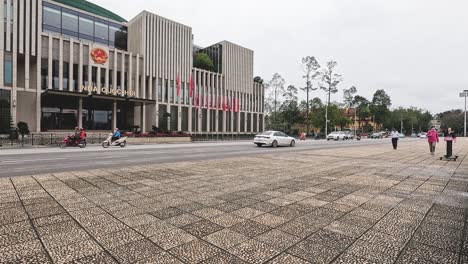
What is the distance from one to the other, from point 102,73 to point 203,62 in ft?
72.2

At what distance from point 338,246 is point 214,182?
414 cm

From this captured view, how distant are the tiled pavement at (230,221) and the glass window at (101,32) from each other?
1636 inches

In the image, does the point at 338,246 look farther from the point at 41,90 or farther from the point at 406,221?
the point at 41,90

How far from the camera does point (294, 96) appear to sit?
67.6 metres

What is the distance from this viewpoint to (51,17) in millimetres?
37000

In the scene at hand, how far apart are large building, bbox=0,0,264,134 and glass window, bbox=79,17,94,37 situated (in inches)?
5.5

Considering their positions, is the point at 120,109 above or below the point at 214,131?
above

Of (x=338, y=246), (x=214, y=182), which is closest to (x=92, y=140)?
(x=214, y=182)

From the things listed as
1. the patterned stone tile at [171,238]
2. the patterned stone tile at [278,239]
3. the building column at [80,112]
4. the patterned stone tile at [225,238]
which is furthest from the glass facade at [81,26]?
the patterned stone tile at [278,239]

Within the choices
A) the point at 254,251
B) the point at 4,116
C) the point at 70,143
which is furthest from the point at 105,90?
the point at 254,251

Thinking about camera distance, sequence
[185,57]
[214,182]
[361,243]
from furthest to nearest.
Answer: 1. [185,57]
2. [214,182]
3. [361,243]

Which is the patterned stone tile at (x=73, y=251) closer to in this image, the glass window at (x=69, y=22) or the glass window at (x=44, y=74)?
the glass window at (x=44, y=74)

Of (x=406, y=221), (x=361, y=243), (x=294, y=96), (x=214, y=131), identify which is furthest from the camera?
(x=294, y=96)

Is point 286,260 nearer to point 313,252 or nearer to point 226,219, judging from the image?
point 313,252
